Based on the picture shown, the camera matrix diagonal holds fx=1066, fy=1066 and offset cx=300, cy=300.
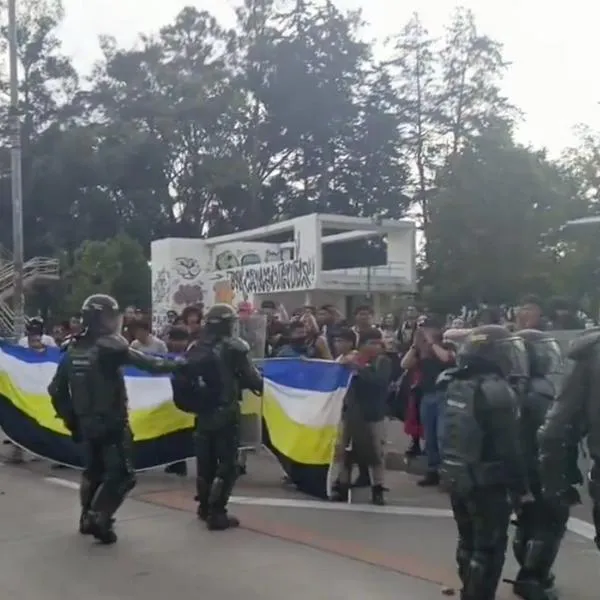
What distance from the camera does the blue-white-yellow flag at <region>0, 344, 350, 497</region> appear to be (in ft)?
32.3

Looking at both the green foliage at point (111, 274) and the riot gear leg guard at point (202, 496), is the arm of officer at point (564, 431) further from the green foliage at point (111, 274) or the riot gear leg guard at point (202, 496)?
the green foliage at point (111, 274)

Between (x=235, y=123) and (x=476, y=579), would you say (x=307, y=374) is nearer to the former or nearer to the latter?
(x=476, y=579)

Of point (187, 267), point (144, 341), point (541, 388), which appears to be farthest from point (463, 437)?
point (187, 267)

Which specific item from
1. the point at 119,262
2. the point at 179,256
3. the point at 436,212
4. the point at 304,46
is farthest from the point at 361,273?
the point at 304,46

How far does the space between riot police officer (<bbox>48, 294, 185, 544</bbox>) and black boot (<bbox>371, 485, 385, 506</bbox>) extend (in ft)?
8.29

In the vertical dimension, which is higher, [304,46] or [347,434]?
[304,46]

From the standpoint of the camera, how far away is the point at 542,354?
21.8 feet

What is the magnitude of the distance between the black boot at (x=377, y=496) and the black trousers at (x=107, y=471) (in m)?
2.50

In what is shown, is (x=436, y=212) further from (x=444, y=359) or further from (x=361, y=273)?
(x=444, y=359)

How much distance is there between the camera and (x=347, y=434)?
9.83 m

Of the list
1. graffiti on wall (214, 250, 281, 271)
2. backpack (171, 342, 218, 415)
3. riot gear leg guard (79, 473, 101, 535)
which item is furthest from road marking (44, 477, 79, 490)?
graffiti on wall (214, 250, 281, 271)

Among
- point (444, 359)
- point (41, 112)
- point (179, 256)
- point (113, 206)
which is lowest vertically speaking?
point (444, 359)

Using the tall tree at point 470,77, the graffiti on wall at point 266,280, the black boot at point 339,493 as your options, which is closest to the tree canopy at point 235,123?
the tall tree at point 470,77

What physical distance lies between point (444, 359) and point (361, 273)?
69.9 feet
